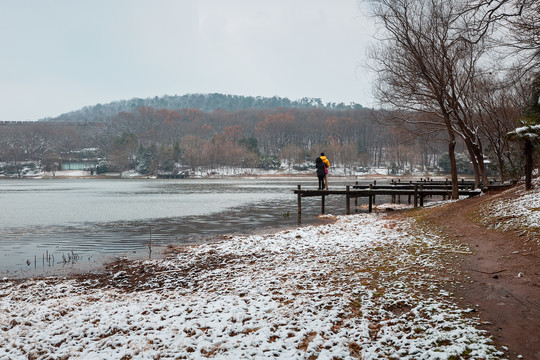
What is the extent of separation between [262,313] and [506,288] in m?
4.10

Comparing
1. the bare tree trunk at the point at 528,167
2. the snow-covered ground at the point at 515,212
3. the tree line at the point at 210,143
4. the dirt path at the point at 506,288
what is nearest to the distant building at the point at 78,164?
the tree line at the point at 210,143

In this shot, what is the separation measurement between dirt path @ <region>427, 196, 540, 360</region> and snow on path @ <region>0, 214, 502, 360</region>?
1.05 feet

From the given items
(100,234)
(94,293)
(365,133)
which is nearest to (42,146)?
(365,133)

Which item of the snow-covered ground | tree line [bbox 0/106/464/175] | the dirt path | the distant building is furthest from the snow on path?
the distant building

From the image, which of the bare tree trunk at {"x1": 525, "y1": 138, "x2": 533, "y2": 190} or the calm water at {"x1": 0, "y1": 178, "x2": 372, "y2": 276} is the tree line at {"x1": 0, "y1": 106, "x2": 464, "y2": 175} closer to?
the calm water at {"x1": 0, "y1": 178, "x2": 372, "y2": 276}

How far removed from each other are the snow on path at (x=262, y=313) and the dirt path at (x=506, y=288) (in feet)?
1.05

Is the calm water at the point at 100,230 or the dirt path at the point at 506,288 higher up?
the dirt path at the point at 506,288

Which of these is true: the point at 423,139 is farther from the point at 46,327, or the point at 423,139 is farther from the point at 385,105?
the point at 46,327

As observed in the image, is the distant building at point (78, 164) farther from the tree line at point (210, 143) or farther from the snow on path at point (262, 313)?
the snow on path at point (262, 313)

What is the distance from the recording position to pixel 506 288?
6637 millimetres

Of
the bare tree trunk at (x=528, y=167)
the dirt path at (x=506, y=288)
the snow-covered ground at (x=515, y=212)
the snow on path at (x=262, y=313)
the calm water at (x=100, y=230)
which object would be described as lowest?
the calm water at (x=100, y=230)

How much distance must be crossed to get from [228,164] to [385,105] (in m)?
104

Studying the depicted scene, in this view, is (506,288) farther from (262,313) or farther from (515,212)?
(515,212)

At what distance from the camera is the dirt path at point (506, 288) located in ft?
16.5
